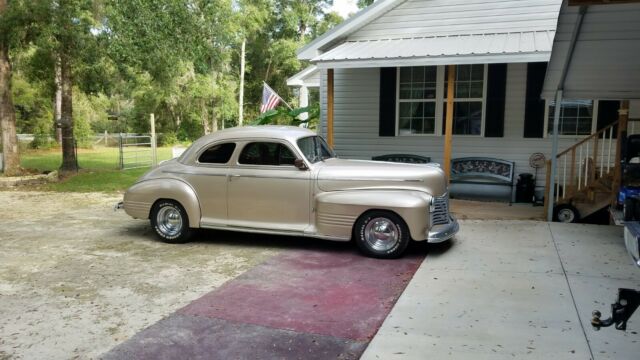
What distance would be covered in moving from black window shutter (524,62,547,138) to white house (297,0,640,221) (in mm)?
20

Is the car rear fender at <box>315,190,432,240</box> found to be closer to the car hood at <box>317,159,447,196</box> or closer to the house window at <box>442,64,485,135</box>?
the car hood at <box>317,159,447,196</box>

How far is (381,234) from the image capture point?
6.55 metres

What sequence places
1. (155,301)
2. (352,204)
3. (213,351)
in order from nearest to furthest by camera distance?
(213,351), (155,301), (352,204)

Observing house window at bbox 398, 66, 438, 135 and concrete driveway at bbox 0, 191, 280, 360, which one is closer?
concrete driveway at bbox 0, 191, 280, 360

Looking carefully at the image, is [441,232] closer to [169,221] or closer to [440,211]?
[440,211]

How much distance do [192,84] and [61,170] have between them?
17668 millimetres

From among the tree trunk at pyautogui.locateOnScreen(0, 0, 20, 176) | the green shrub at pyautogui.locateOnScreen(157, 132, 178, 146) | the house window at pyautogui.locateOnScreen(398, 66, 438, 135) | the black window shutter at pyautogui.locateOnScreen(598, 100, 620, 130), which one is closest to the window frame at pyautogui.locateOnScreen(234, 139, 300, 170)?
the house window at pyautogui.locateOnScreen(398, 66, 438, 135)

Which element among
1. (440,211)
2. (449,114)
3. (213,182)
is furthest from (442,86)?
(213,182)

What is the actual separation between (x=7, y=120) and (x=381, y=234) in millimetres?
14325

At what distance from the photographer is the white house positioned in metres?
10.4

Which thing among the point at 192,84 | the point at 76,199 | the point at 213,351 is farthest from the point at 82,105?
the point at 213,351

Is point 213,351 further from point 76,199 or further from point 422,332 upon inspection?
point 76,199

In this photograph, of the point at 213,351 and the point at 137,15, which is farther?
the point at 137,15

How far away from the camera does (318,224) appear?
673cm
